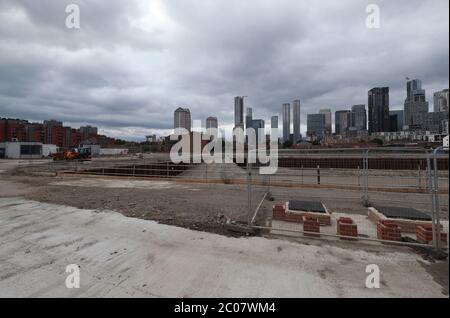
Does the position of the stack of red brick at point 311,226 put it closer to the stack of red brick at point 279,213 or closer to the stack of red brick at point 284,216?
the stack of red brick at point 284,216

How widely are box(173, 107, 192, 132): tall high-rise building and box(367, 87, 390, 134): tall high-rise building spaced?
66885mm

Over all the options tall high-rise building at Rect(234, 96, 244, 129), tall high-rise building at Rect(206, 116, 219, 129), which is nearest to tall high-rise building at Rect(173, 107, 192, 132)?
tall high-rise building at Rect(206, 116, 219, 129)

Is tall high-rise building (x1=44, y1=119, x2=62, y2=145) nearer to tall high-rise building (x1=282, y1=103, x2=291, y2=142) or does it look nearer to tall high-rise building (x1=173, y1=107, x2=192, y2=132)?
tall high-rise building (x1=173, y1=107, x2=192, y2=132)

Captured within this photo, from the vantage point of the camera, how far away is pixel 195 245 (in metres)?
4.38

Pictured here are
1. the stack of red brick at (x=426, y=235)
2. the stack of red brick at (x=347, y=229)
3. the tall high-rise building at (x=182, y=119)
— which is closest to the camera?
the stack of red brick at (x=426, y=235)

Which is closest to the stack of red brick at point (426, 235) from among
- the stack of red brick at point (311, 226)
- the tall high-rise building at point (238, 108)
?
the stack of red brick at point (311, 226)

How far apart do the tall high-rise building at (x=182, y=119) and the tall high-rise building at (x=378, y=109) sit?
6688cm

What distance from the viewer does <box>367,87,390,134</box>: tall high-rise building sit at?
264 feet

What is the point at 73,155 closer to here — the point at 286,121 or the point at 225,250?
the point at 225,250

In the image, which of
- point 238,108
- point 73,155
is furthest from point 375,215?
point 238,108

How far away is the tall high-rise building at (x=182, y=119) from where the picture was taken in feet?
207

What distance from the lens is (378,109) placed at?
82125 mm
